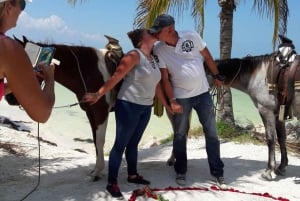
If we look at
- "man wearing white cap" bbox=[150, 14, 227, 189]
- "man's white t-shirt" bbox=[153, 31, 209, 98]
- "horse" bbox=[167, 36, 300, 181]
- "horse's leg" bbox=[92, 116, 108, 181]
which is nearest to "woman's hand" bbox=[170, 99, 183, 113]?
"man wearing white cap" bbox=[150, 14, 227, 189]

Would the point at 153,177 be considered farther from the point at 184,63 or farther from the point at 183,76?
the point at 184,63

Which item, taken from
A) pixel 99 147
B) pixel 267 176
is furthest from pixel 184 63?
pixel 267 176

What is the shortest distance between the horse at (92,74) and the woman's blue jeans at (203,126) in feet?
2.74

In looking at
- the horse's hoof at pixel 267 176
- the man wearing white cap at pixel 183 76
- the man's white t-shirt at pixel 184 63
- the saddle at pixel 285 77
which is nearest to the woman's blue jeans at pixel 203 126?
the man wearing white cap at pixel 183 76

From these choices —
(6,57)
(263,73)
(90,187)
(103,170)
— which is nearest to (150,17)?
(263,73)

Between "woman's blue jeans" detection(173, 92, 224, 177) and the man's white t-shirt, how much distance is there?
0.12 meters

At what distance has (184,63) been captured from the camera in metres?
4.68

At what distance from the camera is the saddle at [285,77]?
16.9ft

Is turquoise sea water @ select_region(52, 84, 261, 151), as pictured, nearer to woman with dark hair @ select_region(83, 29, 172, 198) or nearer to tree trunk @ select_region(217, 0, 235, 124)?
tree trunk @ select_region(217, 0, 235, 124)

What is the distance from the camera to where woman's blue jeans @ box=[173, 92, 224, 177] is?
4.80 metres

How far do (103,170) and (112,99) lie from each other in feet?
3.16

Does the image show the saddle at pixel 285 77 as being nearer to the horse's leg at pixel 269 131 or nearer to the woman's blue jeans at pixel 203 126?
the horse's leg at pixel 269 131

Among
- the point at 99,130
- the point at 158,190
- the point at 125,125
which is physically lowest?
the point at 158,190

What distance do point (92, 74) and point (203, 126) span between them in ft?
4.72
